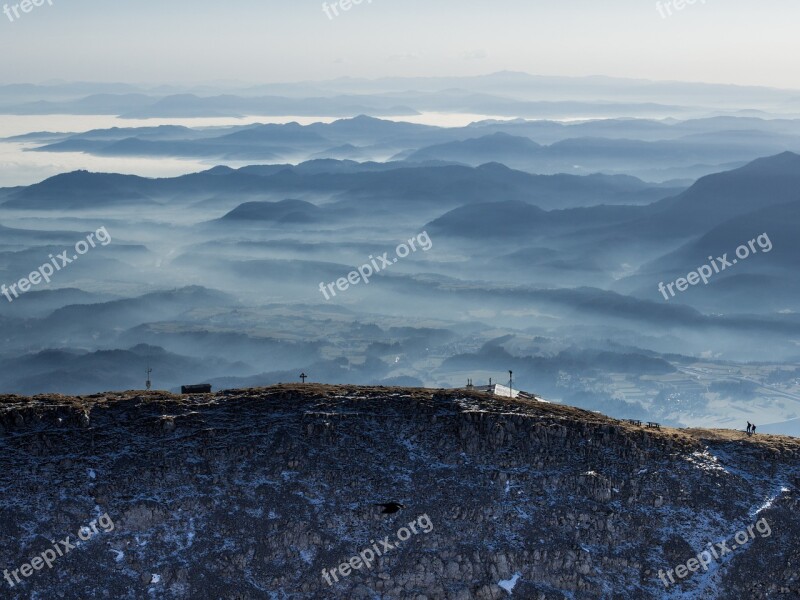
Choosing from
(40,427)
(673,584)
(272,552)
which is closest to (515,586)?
(673,584)

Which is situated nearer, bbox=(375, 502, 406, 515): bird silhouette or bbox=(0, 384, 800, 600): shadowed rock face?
bbox=(0, 384, 800, 600): shadowed rock face

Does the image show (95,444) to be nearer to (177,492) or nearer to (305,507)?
(177,492)

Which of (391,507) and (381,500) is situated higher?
(381,500)

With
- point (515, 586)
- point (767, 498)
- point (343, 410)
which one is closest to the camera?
point (515, 586)

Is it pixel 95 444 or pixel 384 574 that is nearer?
pixel 384 574

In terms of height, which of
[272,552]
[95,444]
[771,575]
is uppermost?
[95,444]

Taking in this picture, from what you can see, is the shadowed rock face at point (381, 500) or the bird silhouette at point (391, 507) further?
the bird silhouette at point (391, 507)

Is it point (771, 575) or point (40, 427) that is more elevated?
point (40, 427)

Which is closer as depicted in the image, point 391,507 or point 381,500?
point 391,507
